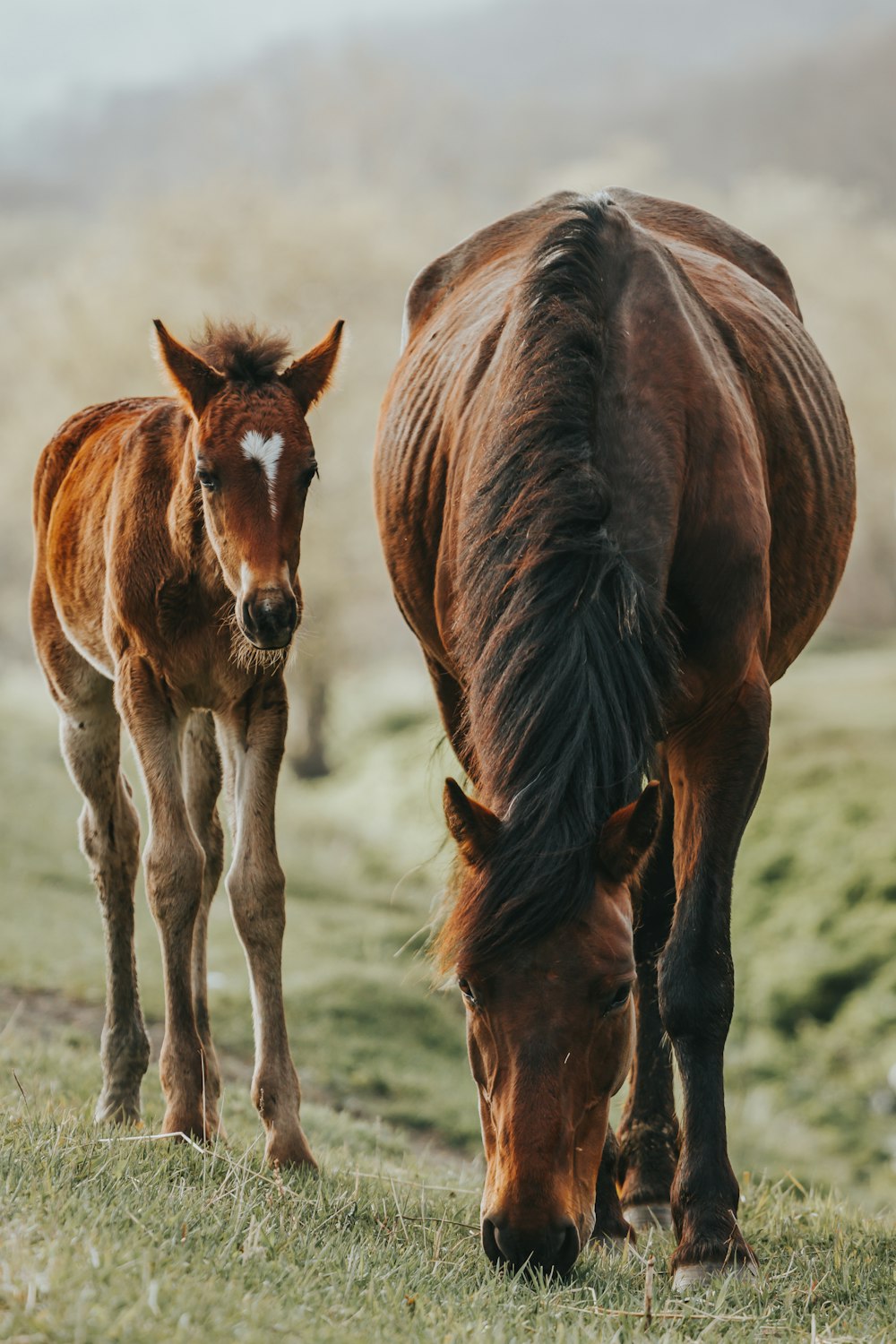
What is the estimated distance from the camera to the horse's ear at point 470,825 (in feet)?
9.75

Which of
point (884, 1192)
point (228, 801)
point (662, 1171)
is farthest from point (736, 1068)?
point (228, 801)

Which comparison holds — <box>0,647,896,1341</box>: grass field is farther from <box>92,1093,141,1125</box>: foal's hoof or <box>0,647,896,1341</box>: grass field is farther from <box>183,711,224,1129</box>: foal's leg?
<box>183,711,224,1129</box>: foal's leg

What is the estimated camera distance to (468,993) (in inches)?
118

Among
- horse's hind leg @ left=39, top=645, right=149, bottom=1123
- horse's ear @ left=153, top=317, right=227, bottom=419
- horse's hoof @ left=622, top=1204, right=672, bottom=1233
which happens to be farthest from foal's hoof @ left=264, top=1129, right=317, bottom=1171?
horse's ear @ left=153, top=317, right=227, bottom=419

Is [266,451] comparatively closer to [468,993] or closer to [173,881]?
[173,881]

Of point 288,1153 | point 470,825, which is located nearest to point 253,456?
point 470,825

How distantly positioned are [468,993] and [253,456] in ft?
5.71

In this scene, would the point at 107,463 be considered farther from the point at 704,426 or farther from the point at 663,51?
the point at 663,51

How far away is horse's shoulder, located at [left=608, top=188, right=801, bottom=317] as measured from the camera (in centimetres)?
552

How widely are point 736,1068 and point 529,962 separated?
826 cm

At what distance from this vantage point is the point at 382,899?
14.6 metres

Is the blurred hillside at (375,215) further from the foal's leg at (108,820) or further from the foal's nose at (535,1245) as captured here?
the foal's nose at (535,1245)

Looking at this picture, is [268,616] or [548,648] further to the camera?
[268,616]

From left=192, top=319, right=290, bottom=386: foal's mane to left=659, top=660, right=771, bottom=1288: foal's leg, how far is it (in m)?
1.66
